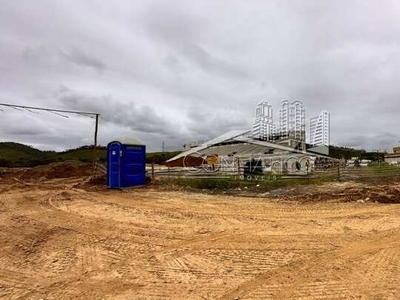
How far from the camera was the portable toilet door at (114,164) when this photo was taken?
1641 centimetres

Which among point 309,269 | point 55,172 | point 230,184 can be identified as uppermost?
point 55,172

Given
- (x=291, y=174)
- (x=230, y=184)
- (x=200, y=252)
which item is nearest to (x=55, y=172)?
(x=230, y=184)

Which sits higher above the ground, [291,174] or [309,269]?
[291,174]

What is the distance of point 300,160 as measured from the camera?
2414cm

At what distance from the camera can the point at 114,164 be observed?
16.6 metres

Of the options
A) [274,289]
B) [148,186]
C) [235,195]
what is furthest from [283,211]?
[148,186]

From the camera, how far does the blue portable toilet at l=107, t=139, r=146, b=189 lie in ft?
53.9

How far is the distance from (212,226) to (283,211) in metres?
3.14

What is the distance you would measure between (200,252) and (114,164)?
1180cm

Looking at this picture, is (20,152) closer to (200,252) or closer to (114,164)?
(114,164)

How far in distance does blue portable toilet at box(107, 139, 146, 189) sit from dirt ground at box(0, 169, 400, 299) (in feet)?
19.4

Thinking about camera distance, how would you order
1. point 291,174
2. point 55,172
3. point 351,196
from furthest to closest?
point 55,172 < point 291,174 < point 351,196

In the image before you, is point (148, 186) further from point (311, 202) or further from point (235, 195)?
point (311, 202)

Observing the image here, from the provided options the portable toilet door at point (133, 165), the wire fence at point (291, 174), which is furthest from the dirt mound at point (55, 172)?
the portable toilet door at point (133, 165)
